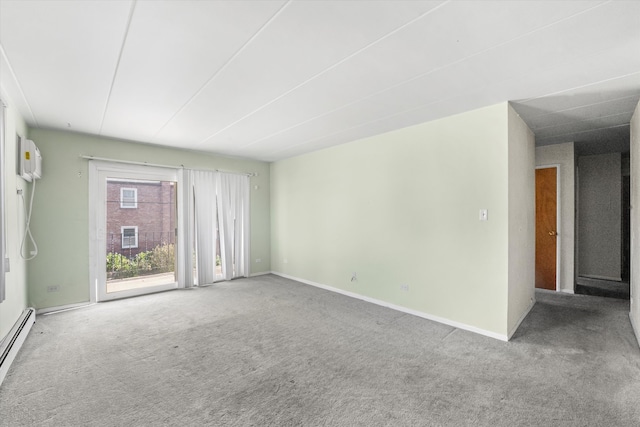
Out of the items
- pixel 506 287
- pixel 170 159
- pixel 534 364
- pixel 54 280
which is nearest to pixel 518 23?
pixel 506 287

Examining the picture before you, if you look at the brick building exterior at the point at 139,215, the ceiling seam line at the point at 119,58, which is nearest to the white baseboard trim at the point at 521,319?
the ceiling seam line at the point at 119,58

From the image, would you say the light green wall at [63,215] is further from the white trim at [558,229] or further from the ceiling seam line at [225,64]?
the white trim at [558,229]

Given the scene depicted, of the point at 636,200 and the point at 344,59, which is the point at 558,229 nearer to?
the point at 636,200

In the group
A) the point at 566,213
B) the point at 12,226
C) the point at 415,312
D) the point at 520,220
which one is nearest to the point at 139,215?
the point at 12,226

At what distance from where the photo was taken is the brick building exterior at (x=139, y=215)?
4688 millimetres

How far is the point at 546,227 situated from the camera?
5.03m

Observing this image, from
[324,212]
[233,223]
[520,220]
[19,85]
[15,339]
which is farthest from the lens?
[233,223]

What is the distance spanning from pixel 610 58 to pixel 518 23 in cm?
99

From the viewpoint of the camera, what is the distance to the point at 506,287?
305cm

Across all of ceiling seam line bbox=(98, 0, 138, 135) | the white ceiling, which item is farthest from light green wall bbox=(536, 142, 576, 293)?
ceiling seam line bbox=(98, 0, 138, 135)

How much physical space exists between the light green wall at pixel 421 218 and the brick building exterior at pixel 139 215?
252 cm

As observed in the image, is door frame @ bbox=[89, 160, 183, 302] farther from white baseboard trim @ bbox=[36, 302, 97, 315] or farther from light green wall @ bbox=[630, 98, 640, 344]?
light green wall @ bbox=[630, 98, 640, 344]

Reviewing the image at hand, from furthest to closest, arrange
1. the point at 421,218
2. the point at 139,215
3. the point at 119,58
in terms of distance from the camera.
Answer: the point at 139,215
the point at 421,218
the point at 119,58

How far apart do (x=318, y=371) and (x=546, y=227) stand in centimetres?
483
